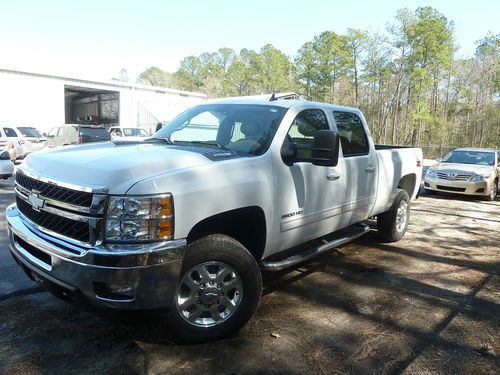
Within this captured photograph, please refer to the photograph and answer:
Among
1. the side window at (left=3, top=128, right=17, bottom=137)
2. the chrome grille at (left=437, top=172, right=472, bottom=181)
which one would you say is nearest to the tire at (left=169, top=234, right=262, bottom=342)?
the chrome grille at (left=437, top=172, right=472, bottom=181)

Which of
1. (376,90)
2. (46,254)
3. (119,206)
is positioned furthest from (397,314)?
(376,90)

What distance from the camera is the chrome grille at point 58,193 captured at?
279cm

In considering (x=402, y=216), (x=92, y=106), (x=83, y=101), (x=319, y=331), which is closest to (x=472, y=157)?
(x=402, y=216)

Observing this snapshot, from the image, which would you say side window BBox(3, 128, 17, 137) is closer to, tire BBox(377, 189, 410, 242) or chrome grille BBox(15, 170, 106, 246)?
chrome grille BBox(15, 170, 106, 246)

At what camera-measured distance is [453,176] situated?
11.4 metres

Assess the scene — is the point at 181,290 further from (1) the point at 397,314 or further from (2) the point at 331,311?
(1) the point at 397,314

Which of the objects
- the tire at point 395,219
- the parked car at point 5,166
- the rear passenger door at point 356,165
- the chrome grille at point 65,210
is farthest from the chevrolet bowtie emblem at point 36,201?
the parked car at point 5,166

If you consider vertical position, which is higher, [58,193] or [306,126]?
[306,126]

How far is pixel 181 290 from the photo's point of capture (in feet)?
10.00

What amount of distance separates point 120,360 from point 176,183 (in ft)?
4.38

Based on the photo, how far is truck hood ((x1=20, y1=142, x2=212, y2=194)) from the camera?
9.07 feet

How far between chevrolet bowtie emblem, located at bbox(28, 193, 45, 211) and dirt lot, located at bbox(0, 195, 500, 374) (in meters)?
0.99

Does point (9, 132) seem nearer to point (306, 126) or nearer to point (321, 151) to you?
point (306, 126)

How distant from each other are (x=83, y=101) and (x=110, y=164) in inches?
1844
